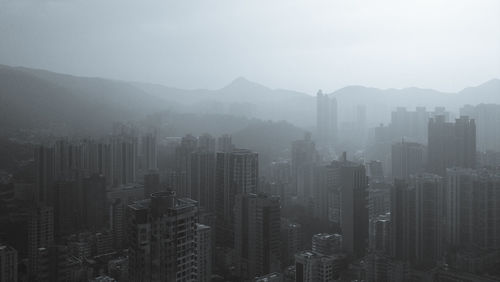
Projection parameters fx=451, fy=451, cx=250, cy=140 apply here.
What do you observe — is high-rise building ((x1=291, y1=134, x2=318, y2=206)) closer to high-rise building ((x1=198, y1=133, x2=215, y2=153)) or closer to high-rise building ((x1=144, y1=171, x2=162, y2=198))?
high-rise building ((x1=198, y1=133, x2=215, y2=153))

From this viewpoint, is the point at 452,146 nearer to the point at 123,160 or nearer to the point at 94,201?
the point at 123,160

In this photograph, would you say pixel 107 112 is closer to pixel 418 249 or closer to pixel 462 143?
Result: pixel 418 249

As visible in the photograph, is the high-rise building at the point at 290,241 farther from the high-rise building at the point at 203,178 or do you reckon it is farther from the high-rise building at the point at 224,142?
the high-rise building at the point at 224,142

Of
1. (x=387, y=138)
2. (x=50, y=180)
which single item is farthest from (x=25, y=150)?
(x=387, y=138)

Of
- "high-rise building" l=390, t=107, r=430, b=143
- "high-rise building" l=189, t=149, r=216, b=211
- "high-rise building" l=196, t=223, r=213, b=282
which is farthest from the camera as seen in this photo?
"high-rise building" l=390, t=107, r=430, b=143

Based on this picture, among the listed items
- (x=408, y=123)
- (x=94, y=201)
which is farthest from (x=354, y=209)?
(x=408, y=123)

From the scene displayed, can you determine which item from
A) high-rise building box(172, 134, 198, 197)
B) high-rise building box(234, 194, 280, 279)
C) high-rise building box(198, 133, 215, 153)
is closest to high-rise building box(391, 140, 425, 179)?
high-rise building box(198, 133, 215, 153)

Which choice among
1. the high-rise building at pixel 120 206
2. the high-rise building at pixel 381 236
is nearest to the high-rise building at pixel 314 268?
the high-rise building at pixel 381 236
